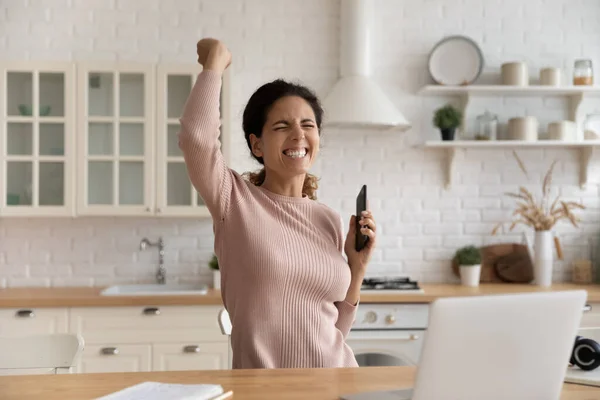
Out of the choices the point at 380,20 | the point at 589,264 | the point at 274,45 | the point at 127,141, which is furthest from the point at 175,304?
the point at 589,264

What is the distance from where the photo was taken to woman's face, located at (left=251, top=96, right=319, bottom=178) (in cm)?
193

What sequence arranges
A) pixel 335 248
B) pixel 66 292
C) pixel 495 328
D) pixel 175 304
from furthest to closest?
pixel 66 292
pixel 175 304
pixel 335 248
pixel 495 328

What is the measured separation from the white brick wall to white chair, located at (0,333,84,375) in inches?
81.4

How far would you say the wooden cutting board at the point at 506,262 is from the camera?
434 centimetres

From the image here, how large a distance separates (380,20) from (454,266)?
1.61m

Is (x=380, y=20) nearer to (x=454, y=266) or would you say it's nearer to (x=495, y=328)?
(x=454, y=266)

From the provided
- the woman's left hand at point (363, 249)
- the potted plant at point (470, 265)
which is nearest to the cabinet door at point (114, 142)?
the potted plant at point (470, 265)

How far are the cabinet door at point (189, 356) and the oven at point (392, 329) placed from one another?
2.24 ft

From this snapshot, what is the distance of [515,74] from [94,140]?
8.26ft

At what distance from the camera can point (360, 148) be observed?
4449 millimetres

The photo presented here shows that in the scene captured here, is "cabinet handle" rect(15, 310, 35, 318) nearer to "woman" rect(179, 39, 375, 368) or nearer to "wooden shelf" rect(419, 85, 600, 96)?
"woman" rect(179, 39, 375, 368)

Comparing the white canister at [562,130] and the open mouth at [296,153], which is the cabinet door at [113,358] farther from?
the white canister at [562,130]

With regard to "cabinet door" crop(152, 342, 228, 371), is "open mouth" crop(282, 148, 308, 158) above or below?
above

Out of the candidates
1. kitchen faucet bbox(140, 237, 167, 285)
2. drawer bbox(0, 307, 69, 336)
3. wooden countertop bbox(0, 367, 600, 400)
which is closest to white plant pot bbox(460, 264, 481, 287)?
kitchen faucet bbox(140, 237, 167, 285)
